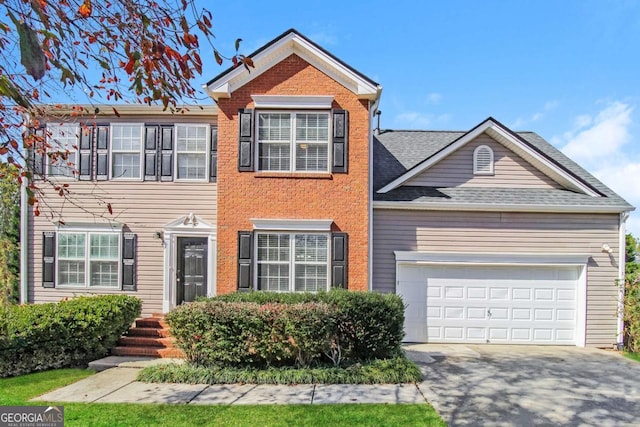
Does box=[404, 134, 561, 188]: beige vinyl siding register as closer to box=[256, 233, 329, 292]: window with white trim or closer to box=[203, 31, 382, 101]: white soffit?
box=[203, 31, 382, 101]: white soffit

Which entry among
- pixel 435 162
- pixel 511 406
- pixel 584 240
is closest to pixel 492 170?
pixel 435 162

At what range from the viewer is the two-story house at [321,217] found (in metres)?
9.70

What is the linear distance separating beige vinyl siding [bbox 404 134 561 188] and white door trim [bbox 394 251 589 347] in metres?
2.03

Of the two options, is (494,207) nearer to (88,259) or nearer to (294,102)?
(294,102)

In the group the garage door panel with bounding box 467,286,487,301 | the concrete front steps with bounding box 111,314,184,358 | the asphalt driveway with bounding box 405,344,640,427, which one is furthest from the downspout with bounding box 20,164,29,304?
the garage door panel with bounding box 467,286,487,301

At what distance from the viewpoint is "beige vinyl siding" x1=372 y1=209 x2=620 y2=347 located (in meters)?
10.2

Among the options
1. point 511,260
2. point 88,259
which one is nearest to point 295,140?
point 511,260

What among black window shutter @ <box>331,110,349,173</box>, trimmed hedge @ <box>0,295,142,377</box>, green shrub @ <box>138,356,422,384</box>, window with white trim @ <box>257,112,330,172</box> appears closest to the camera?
green shrub @ <box>138,356,422,384</box>

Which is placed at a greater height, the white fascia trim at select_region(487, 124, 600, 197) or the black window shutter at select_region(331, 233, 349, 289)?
the white fascia trim at select_region(487, 124, 600, 197)

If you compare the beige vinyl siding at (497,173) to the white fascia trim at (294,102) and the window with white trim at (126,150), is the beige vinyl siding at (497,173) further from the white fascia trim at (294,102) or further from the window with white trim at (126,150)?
the window with white trim at (126,150)

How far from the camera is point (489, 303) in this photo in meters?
10.3

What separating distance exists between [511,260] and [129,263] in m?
10.6

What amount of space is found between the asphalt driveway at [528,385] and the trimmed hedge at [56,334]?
699 cm

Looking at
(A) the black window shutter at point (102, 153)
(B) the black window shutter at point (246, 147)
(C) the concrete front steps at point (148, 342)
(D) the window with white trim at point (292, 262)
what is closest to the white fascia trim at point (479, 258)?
(D) the window with white trim at point (292, 262)
